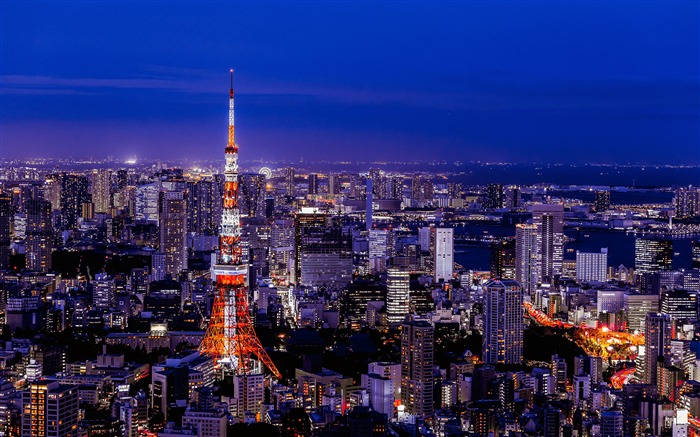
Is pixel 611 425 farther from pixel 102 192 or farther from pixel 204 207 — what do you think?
pixel 102 192

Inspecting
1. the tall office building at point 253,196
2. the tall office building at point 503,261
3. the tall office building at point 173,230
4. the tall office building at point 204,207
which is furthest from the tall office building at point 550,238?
the tall office building at point 204,207

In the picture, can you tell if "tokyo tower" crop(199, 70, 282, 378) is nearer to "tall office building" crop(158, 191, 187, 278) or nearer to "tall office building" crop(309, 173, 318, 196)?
"tall office building" crop(158, 191, 187, 278)

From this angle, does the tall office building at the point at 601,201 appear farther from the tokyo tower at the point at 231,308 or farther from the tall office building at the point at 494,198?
the tokyo tower at the point at 231,308

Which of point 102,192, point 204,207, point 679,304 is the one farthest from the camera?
point 102,192

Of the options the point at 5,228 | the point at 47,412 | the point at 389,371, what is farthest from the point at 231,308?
the point at 5,228

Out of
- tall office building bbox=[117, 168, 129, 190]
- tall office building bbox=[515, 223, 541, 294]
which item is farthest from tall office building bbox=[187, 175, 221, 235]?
tall office building bbox=[515, 223, 541, 294]

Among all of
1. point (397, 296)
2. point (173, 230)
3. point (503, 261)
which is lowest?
point (397, 296)

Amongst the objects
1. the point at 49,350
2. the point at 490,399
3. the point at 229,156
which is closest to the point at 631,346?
the point at 490,399
